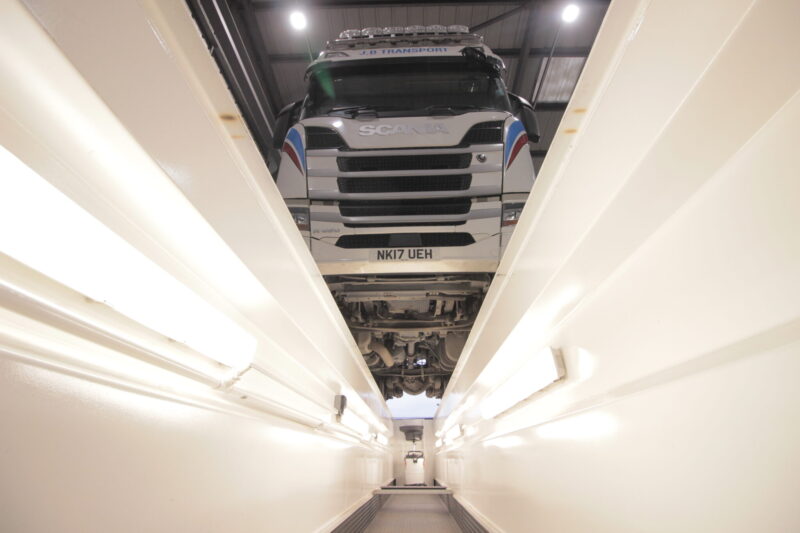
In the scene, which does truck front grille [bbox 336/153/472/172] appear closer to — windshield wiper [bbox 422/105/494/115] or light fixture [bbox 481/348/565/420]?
windshield wiper [bbox 422/105/494/115]

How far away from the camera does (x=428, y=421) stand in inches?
323

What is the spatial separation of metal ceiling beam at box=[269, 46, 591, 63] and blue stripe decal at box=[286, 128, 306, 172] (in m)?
3.62

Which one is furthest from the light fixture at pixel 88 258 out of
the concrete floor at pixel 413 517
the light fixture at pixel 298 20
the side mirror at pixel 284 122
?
the light fixture at pixel 298 20

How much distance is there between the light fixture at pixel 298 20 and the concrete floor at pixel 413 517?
5378 millimetres

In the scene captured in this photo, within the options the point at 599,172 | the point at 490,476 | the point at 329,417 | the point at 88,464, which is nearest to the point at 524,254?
the point at 599,172

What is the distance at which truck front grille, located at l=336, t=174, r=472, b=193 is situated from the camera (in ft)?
7.55

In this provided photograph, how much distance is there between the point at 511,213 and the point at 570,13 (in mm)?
3726

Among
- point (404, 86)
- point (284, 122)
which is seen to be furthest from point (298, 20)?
point (404, 86)

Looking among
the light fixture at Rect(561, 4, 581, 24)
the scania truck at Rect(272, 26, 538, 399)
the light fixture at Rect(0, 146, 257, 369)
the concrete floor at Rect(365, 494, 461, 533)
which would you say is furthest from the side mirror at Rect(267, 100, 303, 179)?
the light fixture at Rect(561, 4, 581, 24)

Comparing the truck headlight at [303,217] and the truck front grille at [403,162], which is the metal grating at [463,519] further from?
the truck front grille at [403,162]

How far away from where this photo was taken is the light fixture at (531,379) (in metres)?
1.19

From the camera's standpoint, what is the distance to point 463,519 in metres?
3.42

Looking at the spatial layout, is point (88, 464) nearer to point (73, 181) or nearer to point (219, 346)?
point (219, 346)

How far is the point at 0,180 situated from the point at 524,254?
3.94ft
